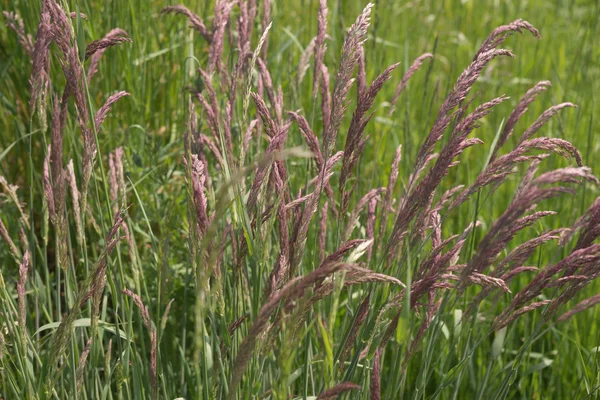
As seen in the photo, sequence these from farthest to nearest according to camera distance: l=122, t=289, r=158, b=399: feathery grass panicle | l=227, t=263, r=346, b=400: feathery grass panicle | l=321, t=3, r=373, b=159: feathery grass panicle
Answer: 1. l=122, t=289, r=158, b=399: feathery grass panicle
2. l=321, t=3, r=373, b=159: feathery grass panicle
3. l=227, t=263, r=346, b=400: feathery grass panicle

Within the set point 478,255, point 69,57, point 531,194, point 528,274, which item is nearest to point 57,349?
point 69,57

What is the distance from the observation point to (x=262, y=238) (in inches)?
56.1

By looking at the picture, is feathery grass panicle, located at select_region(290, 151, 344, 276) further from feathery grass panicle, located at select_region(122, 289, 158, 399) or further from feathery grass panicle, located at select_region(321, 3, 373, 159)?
feathery grass panicle, located at select_region(122, 289, 158, 399)

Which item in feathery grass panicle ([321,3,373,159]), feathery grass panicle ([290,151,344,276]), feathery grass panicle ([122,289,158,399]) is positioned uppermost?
feathery grass panicle ([321,3,373,159])

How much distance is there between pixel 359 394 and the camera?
150 cm

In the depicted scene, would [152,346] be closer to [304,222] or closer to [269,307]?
[304,222]

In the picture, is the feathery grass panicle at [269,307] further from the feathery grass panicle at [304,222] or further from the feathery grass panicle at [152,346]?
the feathery grass panicle at [152,346]

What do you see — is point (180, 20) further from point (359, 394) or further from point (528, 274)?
point (359, 394)

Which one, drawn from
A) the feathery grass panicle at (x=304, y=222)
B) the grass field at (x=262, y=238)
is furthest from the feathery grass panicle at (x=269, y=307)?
the feathery grass panicle at (x=304, y=222)

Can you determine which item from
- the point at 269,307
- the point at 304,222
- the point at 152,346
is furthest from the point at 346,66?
the point at 152,346

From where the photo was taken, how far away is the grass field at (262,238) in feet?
4.24

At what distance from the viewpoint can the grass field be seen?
1.29 metres

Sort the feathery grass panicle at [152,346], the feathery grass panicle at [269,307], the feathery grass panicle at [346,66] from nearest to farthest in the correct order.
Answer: the feathery grass panicle at [269,307], the feathery grass panicle at [346,66], the feathery grass panicle at [152,346]

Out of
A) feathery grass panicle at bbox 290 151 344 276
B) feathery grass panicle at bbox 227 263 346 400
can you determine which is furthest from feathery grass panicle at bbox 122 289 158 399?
feathery grass panicle at bbox 227 263 346 400
